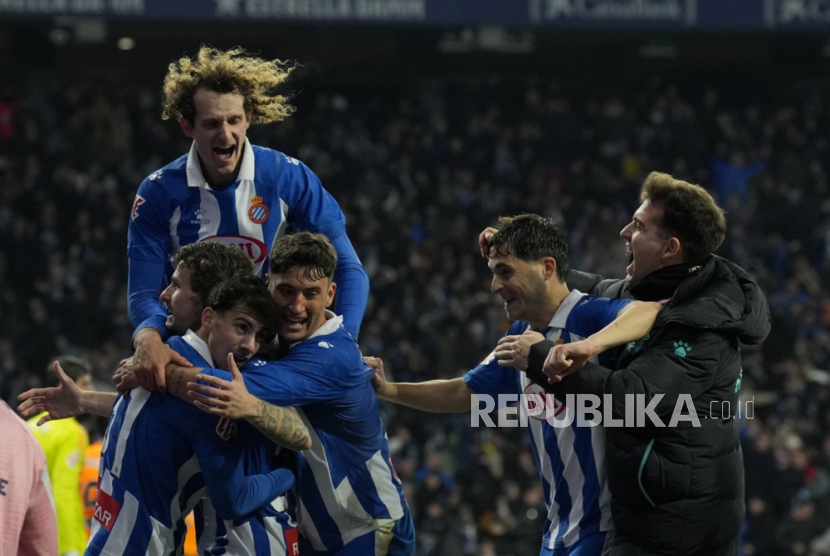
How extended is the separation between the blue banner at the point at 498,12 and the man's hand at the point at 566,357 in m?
14.5

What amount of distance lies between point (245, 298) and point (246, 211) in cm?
97

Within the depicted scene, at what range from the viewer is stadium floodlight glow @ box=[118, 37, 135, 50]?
69.0 ft

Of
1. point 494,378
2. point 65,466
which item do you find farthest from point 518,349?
point 65,466

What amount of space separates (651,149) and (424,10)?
5090 millimetres

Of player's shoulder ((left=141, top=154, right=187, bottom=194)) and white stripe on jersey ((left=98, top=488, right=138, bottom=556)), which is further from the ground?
player's shoulder ((left=141, top=154, right=187, bottom=194))

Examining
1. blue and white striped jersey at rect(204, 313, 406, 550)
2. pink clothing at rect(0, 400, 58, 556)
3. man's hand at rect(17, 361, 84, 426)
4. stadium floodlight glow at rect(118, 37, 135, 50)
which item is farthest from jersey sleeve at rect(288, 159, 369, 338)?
stadium floodlight glow at rect(118, 37, 135, 50)

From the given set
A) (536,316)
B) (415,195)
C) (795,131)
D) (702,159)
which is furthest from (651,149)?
(536,316)

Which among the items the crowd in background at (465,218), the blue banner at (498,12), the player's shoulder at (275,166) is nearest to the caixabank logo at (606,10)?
the blue banner at (498,12)

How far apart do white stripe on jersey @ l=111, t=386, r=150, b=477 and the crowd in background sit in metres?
9.46

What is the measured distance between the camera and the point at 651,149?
70.1 feet

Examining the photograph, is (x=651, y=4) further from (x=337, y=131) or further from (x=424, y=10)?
(x=337, y=131)

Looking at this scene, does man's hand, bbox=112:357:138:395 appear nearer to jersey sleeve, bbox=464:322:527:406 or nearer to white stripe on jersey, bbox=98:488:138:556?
white stripe on jersey, bbox=98:488:138:556

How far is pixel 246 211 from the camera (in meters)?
5.12

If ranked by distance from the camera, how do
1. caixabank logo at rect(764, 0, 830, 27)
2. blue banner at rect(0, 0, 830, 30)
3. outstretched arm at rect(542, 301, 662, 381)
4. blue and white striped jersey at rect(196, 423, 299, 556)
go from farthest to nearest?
1. caixabank logo at rect(764, 0, 830, 27)
2. blue banner at rect(0, 0, 830, 30)
3. blue and white striped jersey at rect(196, 423, 299, 556)
4. outstretched arm at rect(542, 301, 662, 381)
